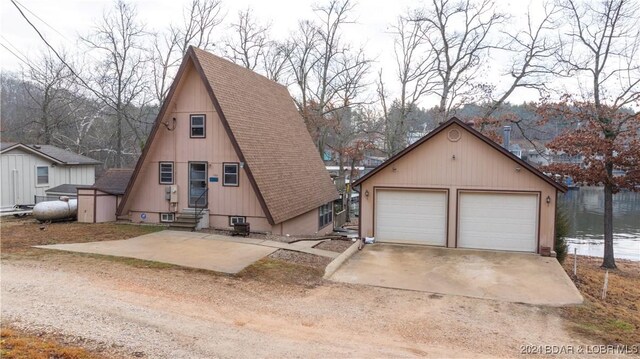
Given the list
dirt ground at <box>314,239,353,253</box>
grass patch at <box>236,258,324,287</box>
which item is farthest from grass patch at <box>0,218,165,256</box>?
dirt ground at <box>314,239,353,253</box>

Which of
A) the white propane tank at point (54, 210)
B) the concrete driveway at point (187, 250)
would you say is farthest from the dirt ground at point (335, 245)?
the white propane tank at point (54, 210)

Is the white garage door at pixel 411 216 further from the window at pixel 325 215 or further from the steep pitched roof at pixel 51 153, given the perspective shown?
the steep pitched roof at pixel 51 153

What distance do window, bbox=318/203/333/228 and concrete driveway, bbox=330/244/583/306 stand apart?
7.37 m

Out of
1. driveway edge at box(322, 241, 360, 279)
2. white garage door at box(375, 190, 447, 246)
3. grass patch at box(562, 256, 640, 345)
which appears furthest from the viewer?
white garage door at box(375, 190, 447, 246)

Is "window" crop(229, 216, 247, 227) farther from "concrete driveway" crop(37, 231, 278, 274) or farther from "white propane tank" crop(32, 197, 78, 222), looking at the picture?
"white propane tank" crop(32, 197, 78, 222)

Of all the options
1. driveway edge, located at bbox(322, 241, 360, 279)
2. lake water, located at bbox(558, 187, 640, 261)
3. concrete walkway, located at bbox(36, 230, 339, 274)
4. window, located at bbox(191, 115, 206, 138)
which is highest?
window, located at bbox(191, 115, 206, 138)

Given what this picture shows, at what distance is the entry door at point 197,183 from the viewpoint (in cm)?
1673

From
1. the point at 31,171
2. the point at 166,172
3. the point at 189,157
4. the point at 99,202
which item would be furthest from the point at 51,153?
the point at 189,157

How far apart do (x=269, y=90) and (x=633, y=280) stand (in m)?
17.5

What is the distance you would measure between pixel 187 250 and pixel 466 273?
309 inches

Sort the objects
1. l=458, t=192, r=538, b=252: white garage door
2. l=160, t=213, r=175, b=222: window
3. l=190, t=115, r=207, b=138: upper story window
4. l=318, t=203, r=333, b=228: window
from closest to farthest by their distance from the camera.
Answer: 1. l=458, t=192, r=538, b=252: white garage door
2. l=190, t=115, r=207, b=138: upper story window
3. l=160, t=213, r=175, b=222: window
4. l=318, t=203, r=333, b=228: window

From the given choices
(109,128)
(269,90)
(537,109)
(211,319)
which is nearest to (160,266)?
(211,319)

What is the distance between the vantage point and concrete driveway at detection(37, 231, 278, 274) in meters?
11.2

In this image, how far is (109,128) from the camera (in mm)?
39500
